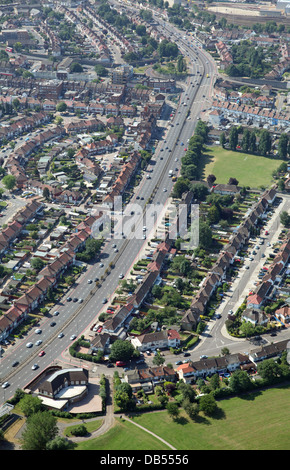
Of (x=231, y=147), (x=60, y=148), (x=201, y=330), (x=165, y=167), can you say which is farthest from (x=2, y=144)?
(x=201, y=330)

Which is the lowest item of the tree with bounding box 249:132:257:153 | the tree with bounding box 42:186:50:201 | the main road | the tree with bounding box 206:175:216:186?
the main road

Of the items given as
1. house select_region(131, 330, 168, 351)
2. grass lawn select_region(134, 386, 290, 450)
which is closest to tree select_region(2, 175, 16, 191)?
house select_region(131, 330, 168, 351)

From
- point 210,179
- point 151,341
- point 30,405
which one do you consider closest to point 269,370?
point 151,341

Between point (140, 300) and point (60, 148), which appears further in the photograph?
point (60, 148)

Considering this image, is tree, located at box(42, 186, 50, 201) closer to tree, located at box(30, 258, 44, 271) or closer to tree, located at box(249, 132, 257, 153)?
tree, located at box(30, 258, 44, 271)

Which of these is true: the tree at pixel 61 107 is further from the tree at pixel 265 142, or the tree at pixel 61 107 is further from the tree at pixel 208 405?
the tree at pixel 208 405

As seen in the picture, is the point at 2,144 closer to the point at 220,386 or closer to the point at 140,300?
the point at 140,300
